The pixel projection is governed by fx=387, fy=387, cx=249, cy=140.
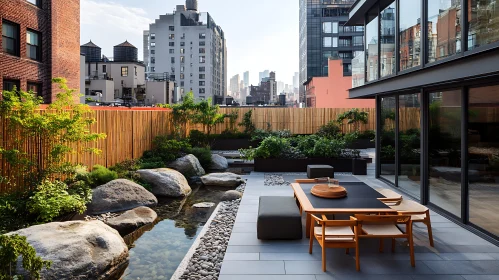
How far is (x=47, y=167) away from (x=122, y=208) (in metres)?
1.94

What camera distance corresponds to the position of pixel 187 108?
19562mm

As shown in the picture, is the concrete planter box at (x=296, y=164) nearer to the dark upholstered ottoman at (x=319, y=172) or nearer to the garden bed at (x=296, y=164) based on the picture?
the garden bed at (x=296, y=164)

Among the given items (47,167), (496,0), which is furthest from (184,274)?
(496,0)

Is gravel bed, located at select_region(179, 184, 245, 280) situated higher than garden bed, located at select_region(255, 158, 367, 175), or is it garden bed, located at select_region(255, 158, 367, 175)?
garden bed, located at select_region(255, 158, 367, 175)

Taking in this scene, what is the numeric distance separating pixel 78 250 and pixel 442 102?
23.9ft

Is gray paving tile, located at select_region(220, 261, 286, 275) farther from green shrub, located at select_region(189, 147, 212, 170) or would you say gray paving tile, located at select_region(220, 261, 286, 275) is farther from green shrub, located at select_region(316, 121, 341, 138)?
green shrub, located at select_region(316, 121, 341, 138)

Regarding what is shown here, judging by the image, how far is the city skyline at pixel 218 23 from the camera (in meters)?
29.7

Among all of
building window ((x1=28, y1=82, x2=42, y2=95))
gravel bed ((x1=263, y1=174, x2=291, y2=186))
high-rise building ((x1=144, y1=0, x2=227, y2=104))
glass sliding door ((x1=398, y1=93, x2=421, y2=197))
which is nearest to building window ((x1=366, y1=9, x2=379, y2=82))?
glass sliding door ((x1=398, y1=93, x2=421, y2=197))

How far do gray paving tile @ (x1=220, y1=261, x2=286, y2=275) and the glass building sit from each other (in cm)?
373

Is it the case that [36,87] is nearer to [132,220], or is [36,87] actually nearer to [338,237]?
[132,220]

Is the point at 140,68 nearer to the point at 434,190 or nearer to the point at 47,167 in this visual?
the point at 47,167

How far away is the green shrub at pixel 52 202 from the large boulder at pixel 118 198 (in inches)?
13.8

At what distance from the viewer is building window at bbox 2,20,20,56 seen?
53.3ft

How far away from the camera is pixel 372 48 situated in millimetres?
12070
